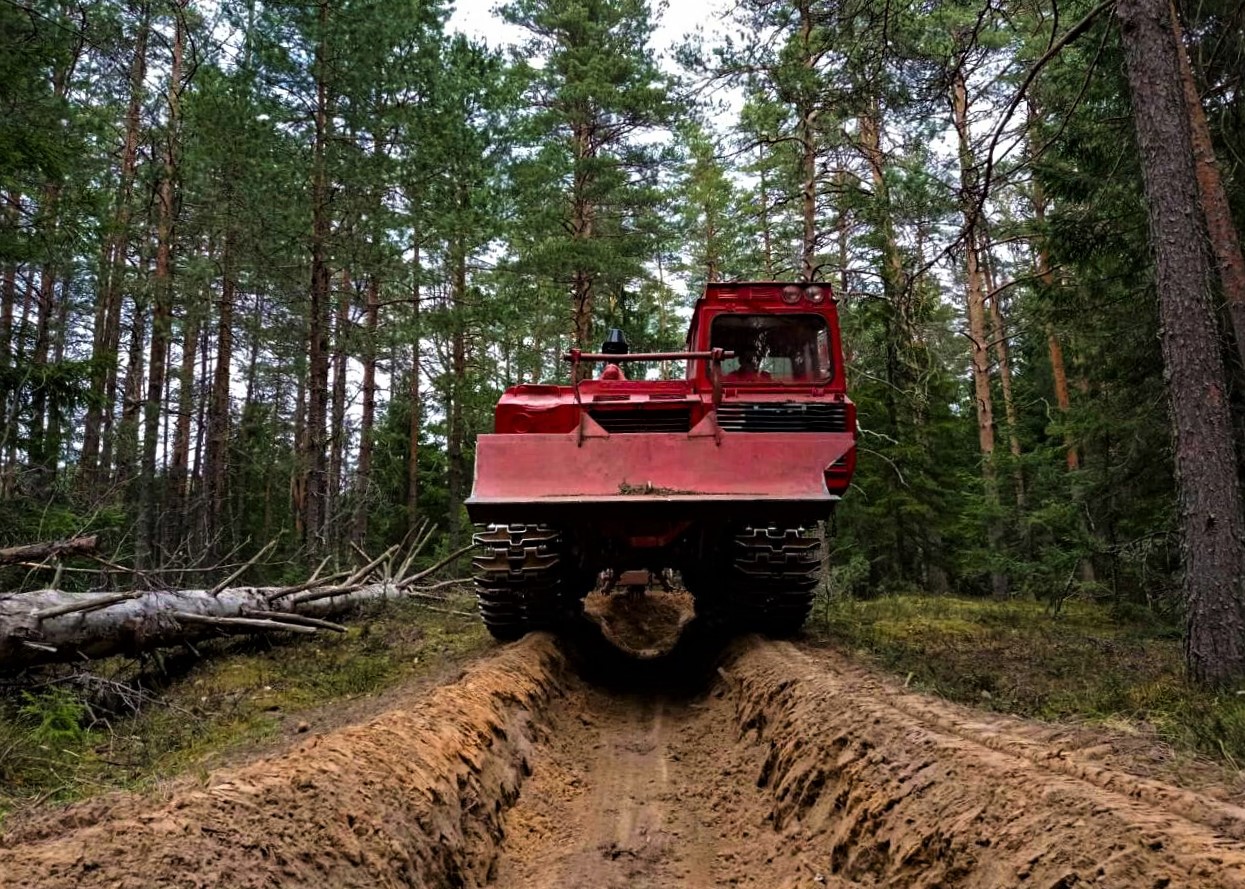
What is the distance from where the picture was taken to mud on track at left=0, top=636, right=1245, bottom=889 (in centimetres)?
204

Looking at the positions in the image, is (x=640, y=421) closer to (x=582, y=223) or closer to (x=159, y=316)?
(x=159, y=316)

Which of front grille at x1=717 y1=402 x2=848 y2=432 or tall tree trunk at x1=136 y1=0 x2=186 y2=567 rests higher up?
tall tree trunk at x1=136 y1=0 x2=186 y2=567

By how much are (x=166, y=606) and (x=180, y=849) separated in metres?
4.76

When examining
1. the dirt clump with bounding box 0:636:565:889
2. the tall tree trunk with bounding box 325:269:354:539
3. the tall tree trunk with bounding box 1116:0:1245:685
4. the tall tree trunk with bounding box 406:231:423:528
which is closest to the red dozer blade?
the dirt clump with bounding box 0:636:565:889

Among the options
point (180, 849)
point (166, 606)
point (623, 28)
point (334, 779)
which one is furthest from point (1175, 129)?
point (623, 28)

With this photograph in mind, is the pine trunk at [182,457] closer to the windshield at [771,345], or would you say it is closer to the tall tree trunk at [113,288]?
the tall tree trunk at [113,288]

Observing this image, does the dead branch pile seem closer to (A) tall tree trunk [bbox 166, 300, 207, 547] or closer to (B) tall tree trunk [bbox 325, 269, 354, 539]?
(B) tall tree trunk [bbox 325, 269, 354, 539]

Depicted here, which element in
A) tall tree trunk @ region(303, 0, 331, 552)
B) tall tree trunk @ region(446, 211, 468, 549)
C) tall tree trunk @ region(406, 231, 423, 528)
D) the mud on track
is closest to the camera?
the mud on track

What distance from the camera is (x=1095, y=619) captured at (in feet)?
32.3

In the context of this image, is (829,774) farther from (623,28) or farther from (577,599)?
(623,28)

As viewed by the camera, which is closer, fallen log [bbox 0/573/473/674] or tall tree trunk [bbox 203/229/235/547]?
fallen log [bbox 0/573/473/674]

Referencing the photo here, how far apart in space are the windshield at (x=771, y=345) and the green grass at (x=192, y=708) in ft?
11.6

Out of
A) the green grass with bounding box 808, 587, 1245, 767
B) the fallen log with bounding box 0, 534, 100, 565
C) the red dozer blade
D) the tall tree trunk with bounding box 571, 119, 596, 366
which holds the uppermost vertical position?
the tall tree trunk with bounding box 571, 119, 596, 366

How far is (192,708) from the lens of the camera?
5.25 m
